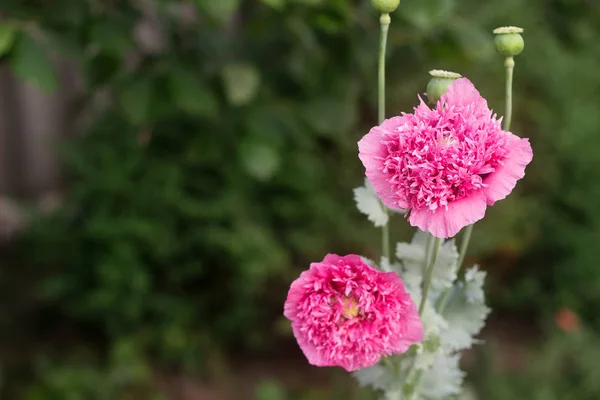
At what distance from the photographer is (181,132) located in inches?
78.5

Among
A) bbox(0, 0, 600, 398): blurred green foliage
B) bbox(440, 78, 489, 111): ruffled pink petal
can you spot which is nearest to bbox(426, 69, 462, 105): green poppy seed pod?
bbox(440, 78, 489, 111): ruffled pink petal

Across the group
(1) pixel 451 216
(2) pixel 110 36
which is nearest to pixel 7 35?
(2) pixel 110 36

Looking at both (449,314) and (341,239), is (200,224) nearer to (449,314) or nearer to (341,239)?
(341,239)

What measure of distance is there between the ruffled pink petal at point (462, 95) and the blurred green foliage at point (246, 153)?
0.56 meters

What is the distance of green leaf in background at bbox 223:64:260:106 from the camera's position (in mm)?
1365

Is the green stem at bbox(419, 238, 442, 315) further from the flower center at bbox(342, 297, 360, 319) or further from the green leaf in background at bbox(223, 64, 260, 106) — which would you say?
the green leaf in background at bbox(223, 64, 260, 106)

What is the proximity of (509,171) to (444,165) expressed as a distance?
47 mm

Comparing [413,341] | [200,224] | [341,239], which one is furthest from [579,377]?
[413,341]

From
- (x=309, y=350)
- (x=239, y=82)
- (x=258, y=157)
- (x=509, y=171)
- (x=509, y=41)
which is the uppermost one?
(x=239, y=82)

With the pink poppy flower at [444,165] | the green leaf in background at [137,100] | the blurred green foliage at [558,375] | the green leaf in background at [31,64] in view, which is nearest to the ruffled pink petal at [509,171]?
the pink poppy flower at [444,165]

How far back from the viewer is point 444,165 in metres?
0.56

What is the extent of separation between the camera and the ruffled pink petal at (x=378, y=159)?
57 centimetres

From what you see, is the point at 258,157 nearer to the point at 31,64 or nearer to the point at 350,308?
the point at 31,64

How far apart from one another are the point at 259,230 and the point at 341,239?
37 cm
